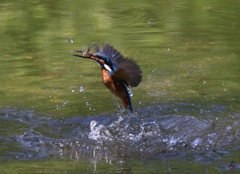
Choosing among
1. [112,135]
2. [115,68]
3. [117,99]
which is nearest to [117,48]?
[117,99]

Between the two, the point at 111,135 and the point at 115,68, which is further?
the point at 111,135

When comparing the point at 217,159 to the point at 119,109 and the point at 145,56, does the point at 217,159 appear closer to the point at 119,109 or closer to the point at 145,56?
the point at 119,109

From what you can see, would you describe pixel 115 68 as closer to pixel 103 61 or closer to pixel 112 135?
pixel 103 61

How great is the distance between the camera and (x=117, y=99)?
676cm

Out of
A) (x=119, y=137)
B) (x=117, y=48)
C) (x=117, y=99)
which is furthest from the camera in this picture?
(x=117, y=48)

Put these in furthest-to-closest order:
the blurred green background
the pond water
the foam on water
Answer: the blurred green background → the foam on water → the pond water

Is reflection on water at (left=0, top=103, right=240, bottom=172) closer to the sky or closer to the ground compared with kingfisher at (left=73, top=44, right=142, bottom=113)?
closer to the ground

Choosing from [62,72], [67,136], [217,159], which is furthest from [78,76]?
[217,159]

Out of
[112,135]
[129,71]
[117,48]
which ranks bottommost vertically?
[117,48]

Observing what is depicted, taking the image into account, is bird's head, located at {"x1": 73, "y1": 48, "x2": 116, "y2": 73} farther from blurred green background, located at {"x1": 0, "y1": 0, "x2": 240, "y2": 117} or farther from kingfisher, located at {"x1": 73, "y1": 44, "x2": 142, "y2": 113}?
blurred green background, located at {"x1": 0, "y1": 0, "x2": 240, "y2": 117}

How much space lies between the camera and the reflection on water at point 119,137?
Result: 5.17 meters

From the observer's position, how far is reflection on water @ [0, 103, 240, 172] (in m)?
5.17

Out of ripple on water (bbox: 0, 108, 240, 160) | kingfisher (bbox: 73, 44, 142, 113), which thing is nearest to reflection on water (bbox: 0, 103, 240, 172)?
ripple on water (bbox: 0, 108, 240, 160)

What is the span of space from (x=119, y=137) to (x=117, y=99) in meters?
1.10
